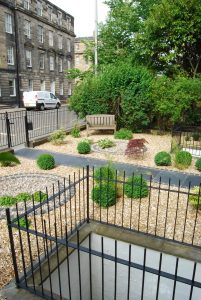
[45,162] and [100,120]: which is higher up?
[100,120]

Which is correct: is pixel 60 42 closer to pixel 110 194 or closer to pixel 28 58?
pixel 28 58

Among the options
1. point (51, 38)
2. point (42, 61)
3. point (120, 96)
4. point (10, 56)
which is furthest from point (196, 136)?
point (51, 38)

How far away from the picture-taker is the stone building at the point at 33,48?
98.5ft

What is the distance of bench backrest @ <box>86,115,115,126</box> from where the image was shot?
47.8 feet

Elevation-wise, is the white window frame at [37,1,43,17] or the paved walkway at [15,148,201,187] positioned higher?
the white window frame at [37,1,43,17]

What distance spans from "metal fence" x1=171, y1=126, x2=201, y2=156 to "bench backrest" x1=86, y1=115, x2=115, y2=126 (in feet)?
13.6

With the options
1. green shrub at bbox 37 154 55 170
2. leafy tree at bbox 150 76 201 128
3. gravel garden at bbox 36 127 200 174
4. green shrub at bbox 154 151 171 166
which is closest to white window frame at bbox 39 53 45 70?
gravel garden at bbox 36 127 200 174

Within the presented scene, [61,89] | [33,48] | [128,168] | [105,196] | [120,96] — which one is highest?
[33,48]

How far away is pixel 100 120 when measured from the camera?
577 inches

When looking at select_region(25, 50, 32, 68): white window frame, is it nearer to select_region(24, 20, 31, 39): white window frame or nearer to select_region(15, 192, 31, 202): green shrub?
select_region(24, 20, 31, 39): white window frame

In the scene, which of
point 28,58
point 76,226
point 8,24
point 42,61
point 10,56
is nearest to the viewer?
point 76,226

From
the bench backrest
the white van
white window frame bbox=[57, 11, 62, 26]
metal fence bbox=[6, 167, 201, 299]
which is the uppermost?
white window frame bbox=[57, 11, 62, 26]

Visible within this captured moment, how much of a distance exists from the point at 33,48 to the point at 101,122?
2493 cm

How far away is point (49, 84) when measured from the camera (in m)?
38.9
